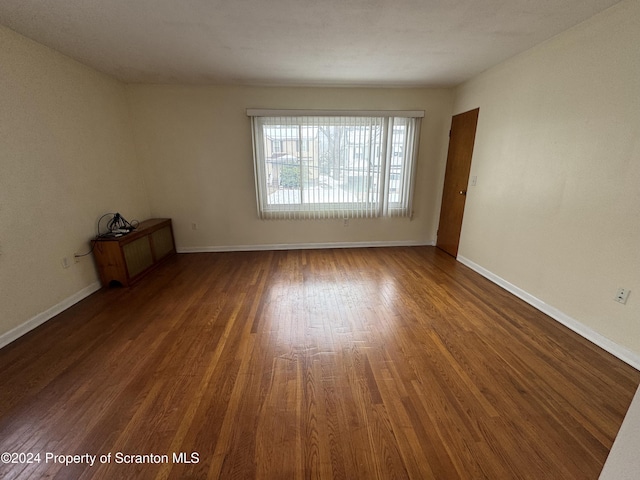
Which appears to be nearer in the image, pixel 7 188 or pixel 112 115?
pixel 7 188

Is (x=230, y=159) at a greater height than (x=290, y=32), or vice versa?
(x=290, y=32)

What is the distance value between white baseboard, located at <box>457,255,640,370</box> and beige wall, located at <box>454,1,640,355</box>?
0.15 feet

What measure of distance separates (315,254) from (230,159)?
1.95 meters

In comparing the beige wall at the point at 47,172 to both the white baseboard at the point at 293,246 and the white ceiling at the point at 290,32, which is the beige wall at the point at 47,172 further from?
the white baseboard at the point at 293,246

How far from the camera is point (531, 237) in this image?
258cm

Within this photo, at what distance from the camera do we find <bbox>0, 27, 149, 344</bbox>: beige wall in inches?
81.1

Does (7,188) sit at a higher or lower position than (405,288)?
higher

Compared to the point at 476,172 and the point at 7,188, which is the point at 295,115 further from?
the point at 7,188

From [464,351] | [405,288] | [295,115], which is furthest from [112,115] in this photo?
[464,351]

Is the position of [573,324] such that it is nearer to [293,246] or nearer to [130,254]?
[293,246]

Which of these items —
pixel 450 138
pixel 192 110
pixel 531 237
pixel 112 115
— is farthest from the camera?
pixel 450 138

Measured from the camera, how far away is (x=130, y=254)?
9.87ft

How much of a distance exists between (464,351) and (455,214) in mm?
2467

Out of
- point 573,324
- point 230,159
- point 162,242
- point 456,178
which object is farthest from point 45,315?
point 456,178
